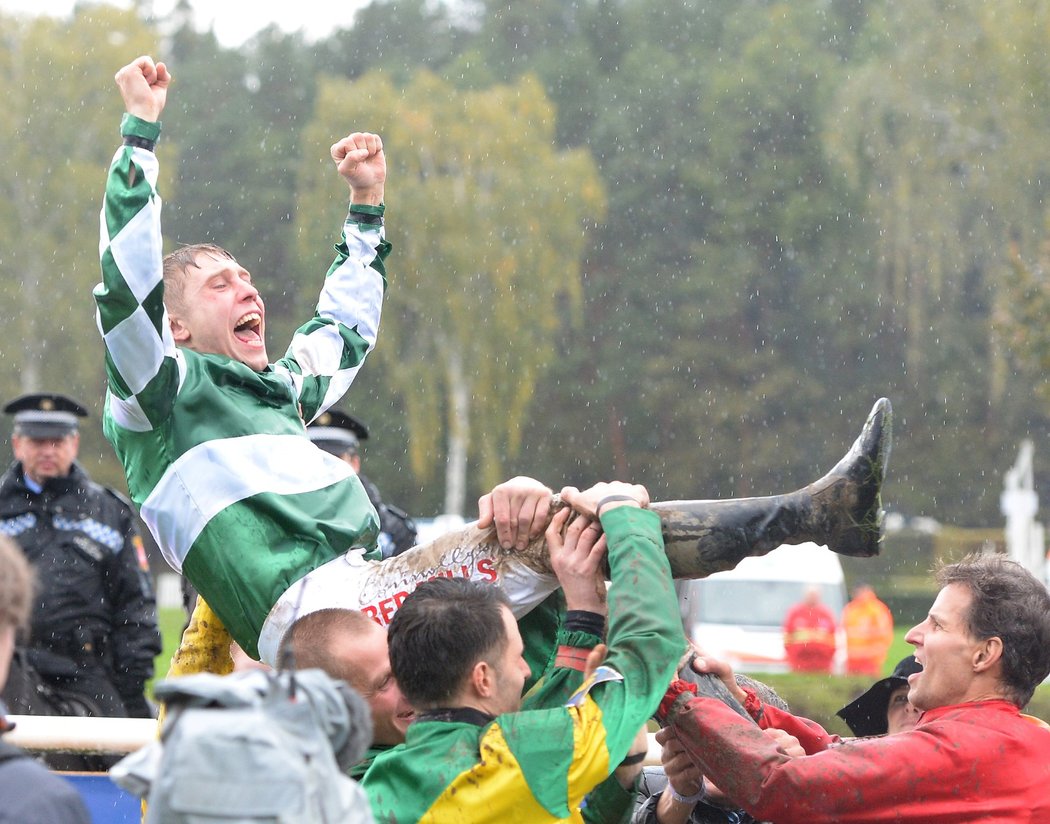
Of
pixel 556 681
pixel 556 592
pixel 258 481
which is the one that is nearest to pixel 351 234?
pixel 258 481

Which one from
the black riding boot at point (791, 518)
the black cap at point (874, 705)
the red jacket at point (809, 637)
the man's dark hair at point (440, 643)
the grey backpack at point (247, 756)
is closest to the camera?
the grey backpack at point (247, 756)

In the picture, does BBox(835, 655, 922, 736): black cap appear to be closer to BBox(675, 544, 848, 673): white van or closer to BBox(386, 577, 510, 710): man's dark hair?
BBox(386, 577, 510, 710): man's dark hair

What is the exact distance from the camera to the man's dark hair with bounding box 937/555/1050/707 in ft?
10.8

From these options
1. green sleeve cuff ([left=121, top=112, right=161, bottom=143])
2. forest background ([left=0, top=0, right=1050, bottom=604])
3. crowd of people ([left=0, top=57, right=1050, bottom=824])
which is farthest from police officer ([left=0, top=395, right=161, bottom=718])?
forest background ([left=0, top=0, right=1050, bottom=604])

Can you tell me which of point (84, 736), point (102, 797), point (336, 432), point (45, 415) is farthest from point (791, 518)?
point (45, 415)

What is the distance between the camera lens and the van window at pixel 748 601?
19.8 m

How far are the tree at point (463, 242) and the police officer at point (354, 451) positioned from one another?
1090 inches

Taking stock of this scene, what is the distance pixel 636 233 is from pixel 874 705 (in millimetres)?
40431

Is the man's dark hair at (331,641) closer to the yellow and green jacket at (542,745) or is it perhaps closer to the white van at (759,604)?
the yellow and green jacket at (542,745)

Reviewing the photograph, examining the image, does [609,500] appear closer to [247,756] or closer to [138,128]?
[247,756]

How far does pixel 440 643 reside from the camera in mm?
2936

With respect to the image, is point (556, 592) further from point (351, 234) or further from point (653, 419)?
point (653, 419)

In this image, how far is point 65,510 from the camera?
7586 millimetres

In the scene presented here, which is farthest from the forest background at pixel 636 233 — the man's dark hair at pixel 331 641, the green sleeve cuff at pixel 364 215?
the man's dark hair at pixel 331 641
